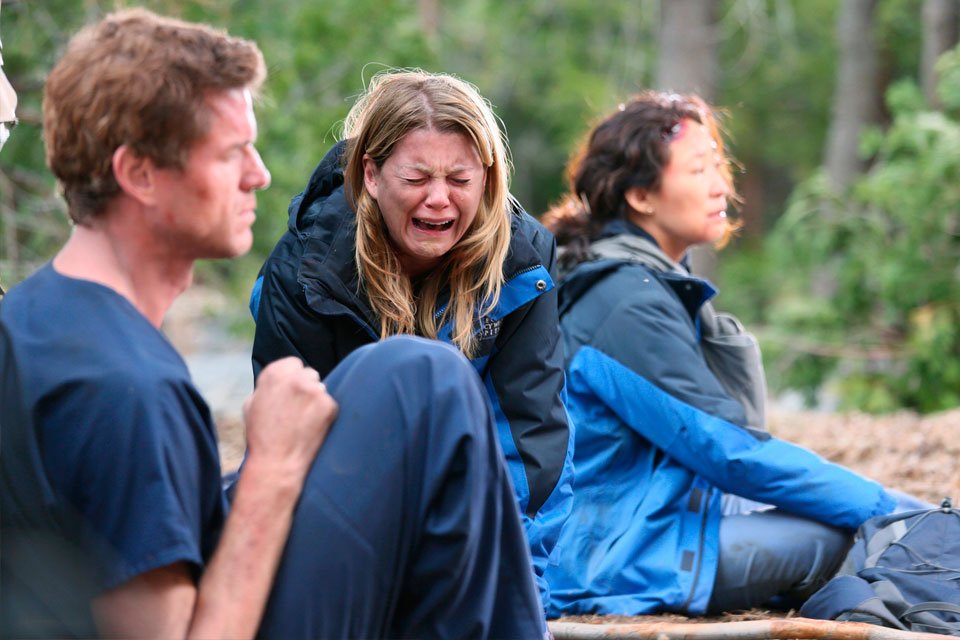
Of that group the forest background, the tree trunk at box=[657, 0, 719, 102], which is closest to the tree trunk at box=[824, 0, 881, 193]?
the forest background

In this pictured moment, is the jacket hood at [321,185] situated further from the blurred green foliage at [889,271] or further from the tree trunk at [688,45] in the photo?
the tree trunk at [688,45]

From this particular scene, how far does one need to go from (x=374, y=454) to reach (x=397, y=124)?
3.77 feet

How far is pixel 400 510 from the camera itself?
1.98m

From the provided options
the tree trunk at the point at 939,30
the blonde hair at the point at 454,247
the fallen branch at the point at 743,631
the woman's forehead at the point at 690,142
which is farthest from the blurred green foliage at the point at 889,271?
the blonde hair at the point at 454,247

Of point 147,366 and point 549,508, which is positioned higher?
point 147,366

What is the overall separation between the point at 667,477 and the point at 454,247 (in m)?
1.03

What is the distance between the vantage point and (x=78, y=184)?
1.90 meters

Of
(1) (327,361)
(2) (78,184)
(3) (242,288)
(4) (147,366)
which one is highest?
(2) (78,184)

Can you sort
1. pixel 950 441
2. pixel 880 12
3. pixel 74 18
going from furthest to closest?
pixel 880 12 < pixel 74 18 < pixel 950 441

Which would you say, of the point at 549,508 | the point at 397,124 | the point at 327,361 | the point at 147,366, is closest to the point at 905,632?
the point at 549,508

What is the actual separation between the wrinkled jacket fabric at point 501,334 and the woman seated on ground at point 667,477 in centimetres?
50

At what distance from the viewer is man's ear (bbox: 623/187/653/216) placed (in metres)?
3.86

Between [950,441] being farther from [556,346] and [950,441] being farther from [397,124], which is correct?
[397,124]

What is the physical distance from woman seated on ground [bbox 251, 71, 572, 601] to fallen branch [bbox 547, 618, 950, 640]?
259 mm
